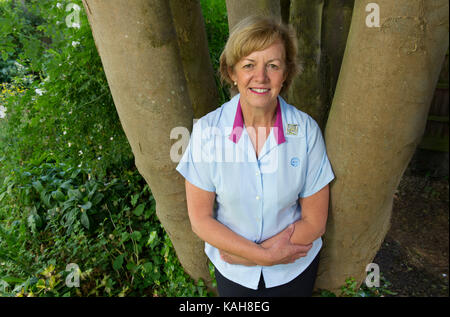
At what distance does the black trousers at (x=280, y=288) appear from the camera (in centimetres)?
187

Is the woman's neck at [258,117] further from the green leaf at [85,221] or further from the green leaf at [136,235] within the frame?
the green leaf at [85,221]

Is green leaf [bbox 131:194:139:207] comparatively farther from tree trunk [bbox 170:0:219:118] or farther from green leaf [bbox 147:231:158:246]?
tree trunk [bbox 170:0:219:118]

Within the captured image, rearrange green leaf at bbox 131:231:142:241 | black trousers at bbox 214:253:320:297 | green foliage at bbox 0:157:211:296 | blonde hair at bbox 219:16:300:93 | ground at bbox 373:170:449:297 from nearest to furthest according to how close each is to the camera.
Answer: blonde hair at bbox 219:16:300:93, black trousers at bbox 214:253:320:297, green foliage at bbox 0:157:211:296, green leaf at bbox 131:231:142:241, ground at bbox 373:170:449:297

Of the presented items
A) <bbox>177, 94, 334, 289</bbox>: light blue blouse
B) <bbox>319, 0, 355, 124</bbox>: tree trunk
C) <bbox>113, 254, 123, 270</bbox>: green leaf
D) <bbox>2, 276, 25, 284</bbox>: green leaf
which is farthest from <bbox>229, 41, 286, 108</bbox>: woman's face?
<bbox>2, 276, 25, 284</bbox>: green leaf

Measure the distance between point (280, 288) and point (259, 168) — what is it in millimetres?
715

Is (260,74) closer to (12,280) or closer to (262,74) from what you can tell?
(262,74)

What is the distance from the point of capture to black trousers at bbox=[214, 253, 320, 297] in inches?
73.7

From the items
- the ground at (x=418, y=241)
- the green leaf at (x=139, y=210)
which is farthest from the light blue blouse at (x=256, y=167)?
the ground at (x=418, y=241)

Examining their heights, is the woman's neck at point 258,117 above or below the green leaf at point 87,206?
above

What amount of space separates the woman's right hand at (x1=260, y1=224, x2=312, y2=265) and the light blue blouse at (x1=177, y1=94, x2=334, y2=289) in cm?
4

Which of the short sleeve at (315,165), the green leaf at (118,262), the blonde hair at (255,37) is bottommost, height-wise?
the green leaf at (118,262)

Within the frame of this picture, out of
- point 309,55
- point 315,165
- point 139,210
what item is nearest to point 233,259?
point 315,165

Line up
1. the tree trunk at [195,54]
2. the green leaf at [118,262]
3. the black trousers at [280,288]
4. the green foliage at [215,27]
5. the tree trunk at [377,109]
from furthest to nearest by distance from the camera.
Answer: the green foliage at [215,27] → the green leaf at [118,262] → the tree trunk at [195,54] → the black trousers at [280,288] → the tree trunk at [377,109]
